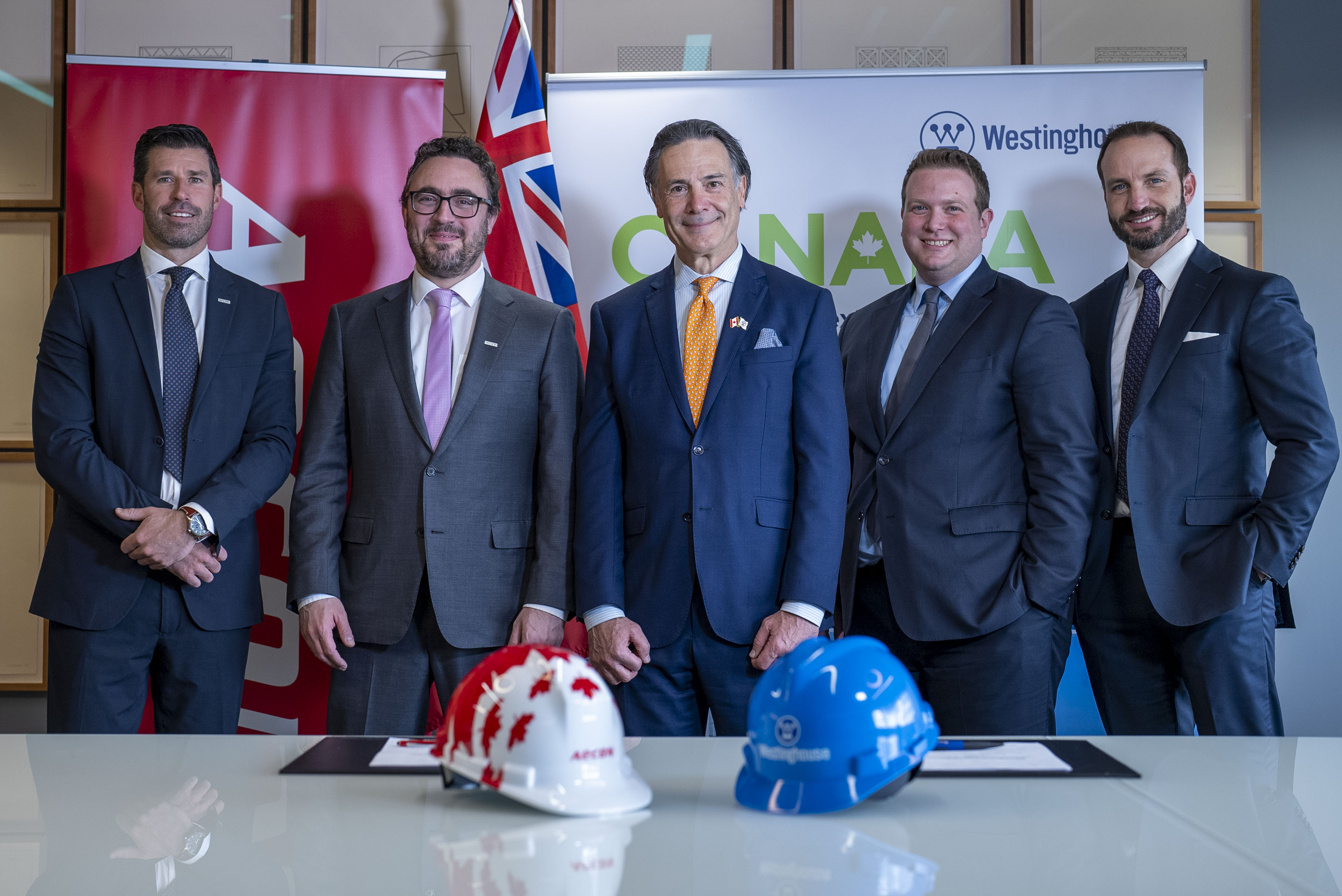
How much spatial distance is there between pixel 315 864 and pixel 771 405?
1.53 metres

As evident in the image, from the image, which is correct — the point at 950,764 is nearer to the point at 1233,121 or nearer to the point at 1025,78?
the point at 1025,78

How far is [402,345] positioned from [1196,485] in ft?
6.56

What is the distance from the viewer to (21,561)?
12.6ft

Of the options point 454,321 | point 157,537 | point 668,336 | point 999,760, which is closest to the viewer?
point 999,760

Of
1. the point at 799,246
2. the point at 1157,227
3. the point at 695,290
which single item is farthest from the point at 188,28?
the point at 1157,227

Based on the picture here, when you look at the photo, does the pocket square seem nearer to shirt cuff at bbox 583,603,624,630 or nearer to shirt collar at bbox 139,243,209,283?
shirt cuff at bbox 583,603,624,630

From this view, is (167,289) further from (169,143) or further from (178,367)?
(169,143)

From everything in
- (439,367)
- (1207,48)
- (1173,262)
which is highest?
(1207,48)

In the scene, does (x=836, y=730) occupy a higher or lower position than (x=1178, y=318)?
lower

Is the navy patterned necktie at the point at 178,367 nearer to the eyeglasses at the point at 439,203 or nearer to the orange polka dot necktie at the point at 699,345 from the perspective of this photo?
the eyeglasses at the point at 439,203

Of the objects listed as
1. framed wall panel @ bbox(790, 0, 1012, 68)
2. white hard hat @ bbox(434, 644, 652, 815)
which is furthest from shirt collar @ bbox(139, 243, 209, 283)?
framed wall panel @ bbox(790, 0, 1012, 68)

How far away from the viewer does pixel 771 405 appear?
91.1 inches

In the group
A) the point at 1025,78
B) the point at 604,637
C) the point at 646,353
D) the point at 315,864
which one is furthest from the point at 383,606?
the point at 1025,78

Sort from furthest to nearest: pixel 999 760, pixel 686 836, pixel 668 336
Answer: pixel 668 336
pixel 999 760
pixel 686 836
